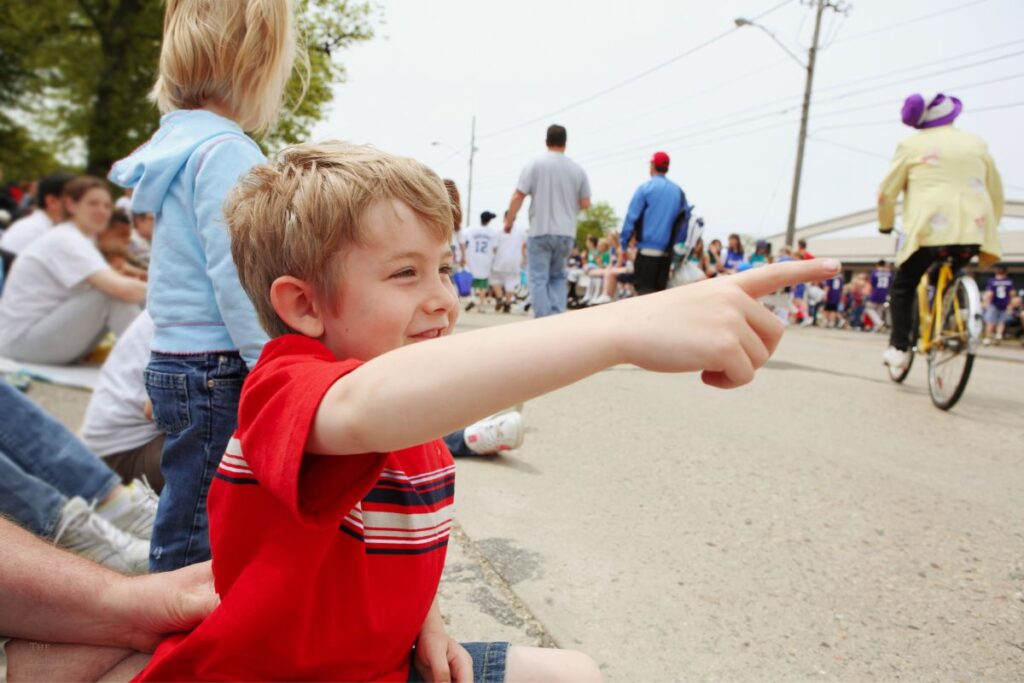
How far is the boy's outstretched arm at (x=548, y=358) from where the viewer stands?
753mm

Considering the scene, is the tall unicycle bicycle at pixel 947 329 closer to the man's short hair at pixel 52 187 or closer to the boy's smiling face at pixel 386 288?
the boy's smiling face at pixel 386 288

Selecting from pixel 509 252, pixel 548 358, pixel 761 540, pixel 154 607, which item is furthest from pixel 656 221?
pixel 509 252

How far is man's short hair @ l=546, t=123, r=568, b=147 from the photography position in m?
6.79

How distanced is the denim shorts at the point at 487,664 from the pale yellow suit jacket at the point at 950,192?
491cm

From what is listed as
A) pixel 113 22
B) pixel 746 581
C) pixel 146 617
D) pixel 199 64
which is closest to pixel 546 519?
pixel 746 581

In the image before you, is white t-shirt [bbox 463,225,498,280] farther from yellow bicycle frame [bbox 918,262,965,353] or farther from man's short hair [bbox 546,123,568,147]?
yellow bicycle frame [bbox 918,262,965,353]

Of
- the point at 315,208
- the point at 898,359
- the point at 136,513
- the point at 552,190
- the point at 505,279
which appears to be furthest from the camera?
the point at 505,279

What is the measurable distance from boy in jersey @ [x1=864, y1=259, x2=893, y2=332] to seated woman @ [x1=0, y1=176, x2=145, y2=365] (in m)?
18.6

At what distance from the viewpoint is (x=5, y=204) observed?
41.2ft

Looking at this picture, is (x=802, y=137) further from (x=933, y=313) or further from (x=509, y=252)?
(x=933, y=313)

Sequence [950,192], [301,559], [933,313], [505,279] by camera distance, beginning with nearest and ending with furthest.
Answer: [301,559] → [950,192] → [933,313] → [505,279]

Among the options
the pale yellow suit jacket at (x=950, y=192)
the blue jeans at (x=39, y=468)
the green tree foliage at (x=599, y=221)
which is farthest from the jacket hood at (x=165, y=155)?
the green tree foliage at (x=599, y=221)

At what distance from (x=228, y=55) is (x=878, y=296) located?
20097mm

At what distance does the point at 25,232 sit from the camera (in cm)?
643
